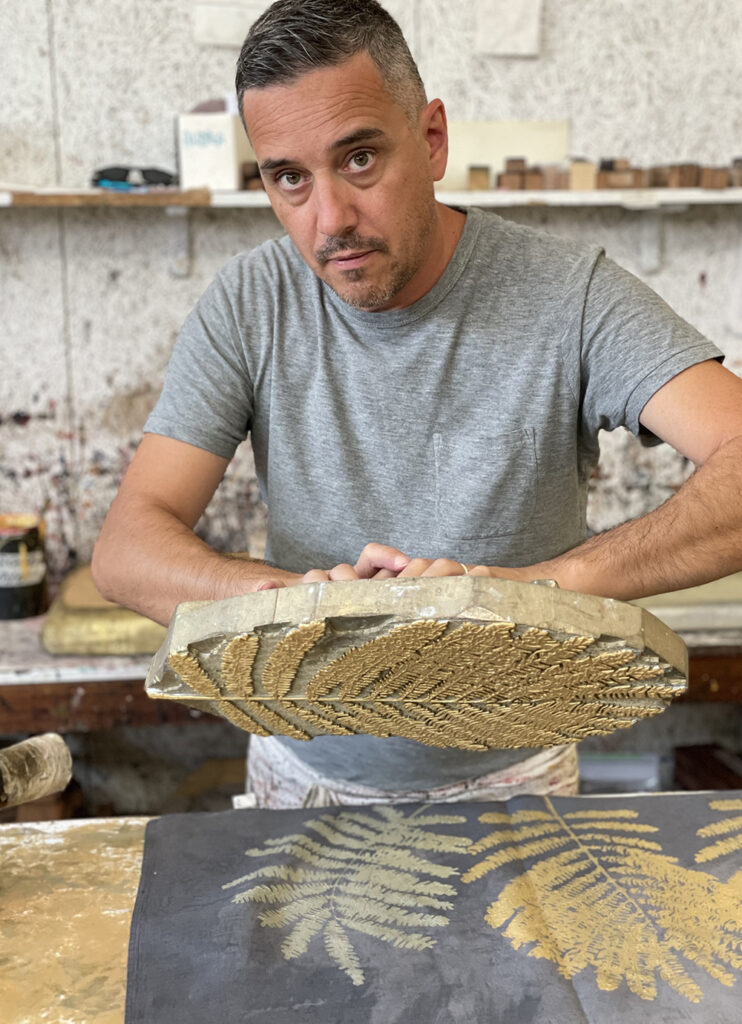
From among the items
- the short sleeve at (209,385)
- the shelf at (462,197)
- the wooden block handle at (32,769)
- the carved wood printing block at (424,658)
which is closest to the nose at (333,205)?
the short sleeve at (209,385)

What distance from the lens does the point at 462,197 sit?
2561 millimetres

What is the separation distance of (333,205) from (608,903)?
36.1 inches

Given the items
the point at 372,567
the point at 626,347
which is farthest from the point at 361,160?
the point at 372,567

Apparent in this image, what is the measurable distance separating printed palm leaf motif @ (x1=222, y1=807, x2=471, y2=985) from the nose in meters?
0.79

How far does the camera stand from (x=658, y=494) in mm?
3035

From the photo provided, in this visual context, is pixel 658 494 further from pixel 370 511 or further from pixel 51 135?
pixel 51 135

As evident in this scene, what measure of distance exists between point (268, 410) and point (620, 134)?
1.71m

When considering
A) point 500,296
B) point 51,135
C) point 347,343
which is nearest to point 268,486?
point 347,343

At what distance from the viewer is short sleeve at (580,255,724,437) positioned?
1.37 meters

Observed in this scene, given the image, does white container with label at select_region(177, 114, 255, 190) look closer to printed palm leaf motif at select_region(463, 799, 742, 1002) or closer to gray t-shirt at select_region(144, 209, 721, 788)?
gray t-shirt at select_region(144, 209, 721, 788)

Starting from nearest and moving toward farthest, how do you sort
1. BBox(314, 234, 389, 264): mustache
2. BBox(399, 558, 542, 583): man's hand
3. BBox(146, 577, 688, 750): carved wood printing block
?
1. BBox(146, 577, 688, 750): carved wood printing block
2. BBox(399, 558, 542, 583): man's hand
3. BBox(314, 234, 389, 264): mustache

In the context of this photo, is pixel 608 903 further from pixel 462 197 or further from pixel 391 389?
pixel 462 197

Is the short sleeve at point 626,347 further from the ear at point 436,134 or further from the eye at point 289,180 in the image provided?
the eye at point 289,180

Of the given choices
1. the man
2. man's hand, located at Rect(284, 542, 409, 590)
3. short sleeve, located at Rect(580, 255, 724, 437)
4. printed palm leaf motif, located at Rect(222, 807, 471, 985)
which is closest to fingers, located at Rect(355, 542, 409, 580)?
man's hand, located at Rect(284, 542, 409, 590)
